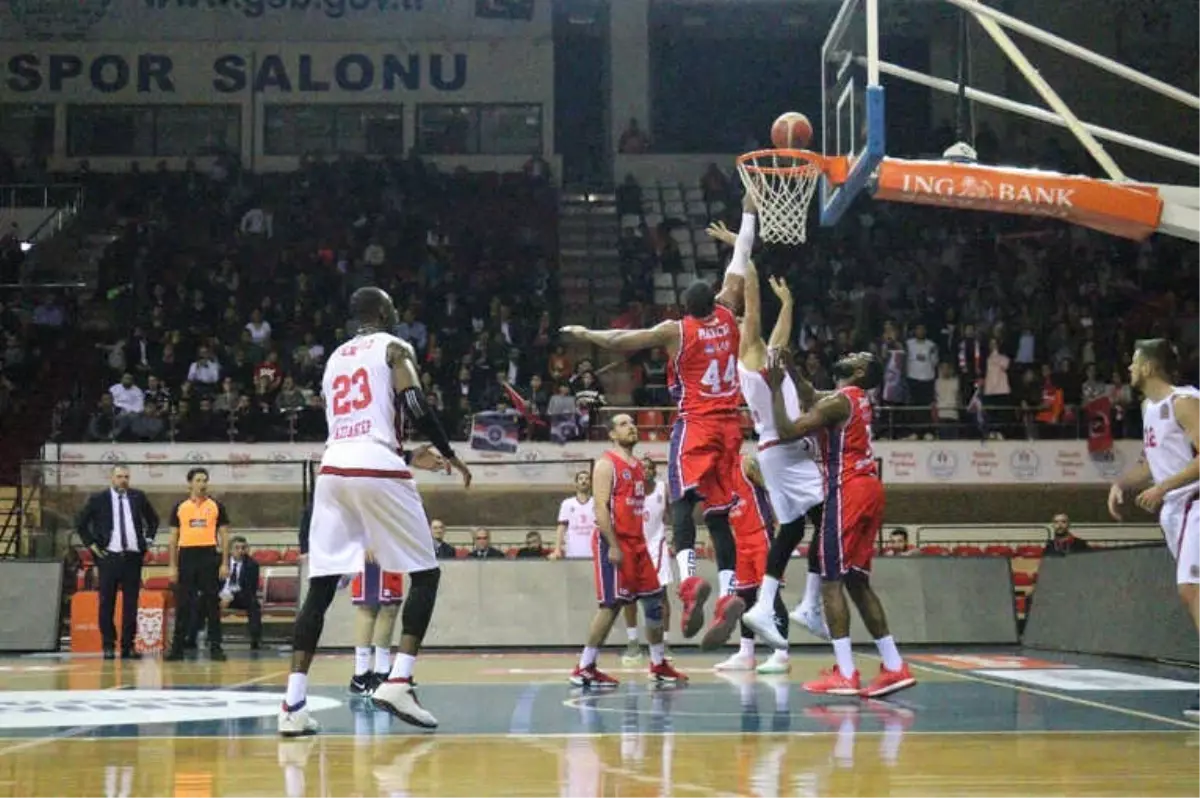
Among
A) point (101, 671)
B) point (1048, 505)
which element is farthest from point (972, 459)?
point (101, 671)

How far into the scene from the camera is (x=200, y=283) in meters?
30.9

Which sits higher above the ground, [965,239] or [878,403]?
[965,239]

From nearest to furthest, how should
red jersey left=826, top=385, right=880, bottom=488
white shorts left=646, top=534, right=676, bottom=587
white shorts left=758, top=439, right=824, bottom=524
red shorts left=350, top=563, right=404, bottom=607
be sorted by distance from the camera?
1. red jersey left=826, top=385, right=880, bottom=488
2. white shorts left=758, top=439, right=824, bottom=524
3. red shorts left=350, top=563, right=404, bottom=607
4. white shorts left=646, top=534, right=676, bottom=587

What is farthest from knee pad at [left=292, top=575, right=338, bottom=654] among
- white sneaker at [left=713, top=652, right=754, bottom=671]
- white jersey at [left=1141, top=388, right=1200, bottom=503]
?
white sneaker at [left=713, top=652, right=754, bottom=671]

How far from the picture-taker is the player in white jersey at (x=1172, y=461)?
31.3 ft

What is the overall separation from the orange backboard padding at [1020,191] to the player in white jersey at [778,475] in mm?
1956

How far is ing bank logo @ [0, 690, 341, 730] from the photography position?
934 centimetres

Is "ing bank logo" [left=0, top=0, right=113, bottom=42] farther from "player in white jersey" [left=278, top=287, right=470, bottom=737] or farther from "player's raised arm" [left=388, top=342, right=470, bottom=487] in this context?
"player's raised arm" [left=388, top=342, right=470, bottom=487]

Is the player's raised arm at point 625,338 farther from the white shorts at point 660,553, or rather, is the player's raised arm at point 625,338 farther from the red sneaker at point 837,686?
the white shorts at point 660,553

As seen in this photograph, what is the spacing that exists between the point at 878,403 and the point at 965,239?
8028 mm

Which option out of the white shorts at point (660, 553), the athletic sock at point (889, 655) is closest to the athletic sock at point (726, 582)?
the athletic sock at point (889, 655)

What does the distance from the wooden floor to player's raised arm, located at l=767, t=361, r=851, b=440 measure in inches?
69.8

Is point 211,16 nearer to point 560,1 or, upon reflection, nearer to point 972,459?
point 560,1

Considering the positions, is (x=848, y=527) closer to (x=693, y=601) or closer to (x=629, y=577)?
(x=693, y=601)
